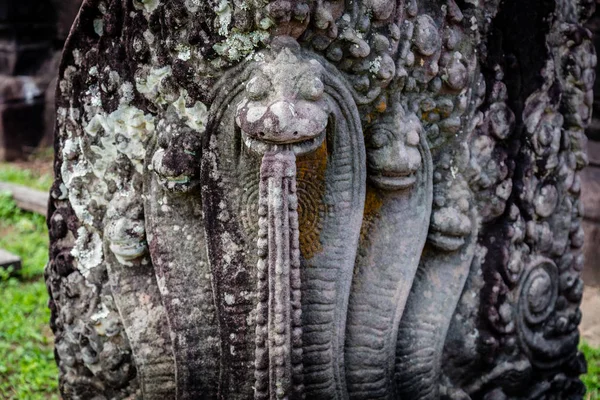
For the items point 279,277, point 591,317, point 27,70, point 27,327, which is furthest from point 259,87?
point 27,70

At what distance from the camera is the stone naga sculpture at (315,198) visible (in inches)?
70.6

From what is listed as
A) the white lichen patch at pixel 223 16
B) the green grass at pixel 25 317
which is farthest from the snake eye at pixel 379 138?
the green grass at pixel 25 317

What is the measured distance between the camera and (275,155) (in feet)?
5.74

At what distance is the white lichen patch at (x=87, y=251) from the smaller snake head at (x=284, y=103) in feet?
1.91

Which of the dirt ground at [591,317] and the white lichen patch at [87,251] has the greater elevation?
the white lichen patch at [87,251]

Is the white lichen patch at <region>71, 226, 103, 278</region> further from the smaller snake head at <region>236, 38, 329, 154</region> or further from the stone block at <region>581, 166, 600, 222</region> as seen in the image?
the stone block at <region>581, 166, 600, 222</region>

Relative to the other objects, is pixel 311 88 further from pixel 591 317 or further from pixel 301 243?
pixel 591 317

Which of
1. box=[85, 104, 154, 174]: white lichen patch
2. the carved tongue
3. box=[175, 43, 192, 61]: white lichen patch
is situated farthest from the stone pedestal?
the carved tongue

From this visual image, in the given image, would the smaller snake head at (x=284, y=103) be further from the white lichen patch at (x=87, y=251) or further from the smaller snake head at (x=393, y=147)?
the white lichen patch at (x=87, y=251)

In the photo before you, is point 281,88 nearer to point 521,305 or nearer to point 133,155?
point 133,155

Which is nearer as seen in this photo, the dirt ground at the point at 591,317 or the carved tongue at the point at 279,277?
the carved tongue at the point at 279,277

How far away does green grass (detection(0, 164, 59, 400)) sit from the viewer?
9.66 feet

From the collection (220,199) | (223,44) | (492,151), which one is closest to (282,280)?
(220,199)

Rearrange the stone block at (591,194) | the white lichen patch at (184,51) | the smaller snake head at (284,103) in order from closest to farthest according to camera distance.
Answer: the smaller snake head at (284,103)
the white lichen patch at (184,51)
the stone block at (591,194)
